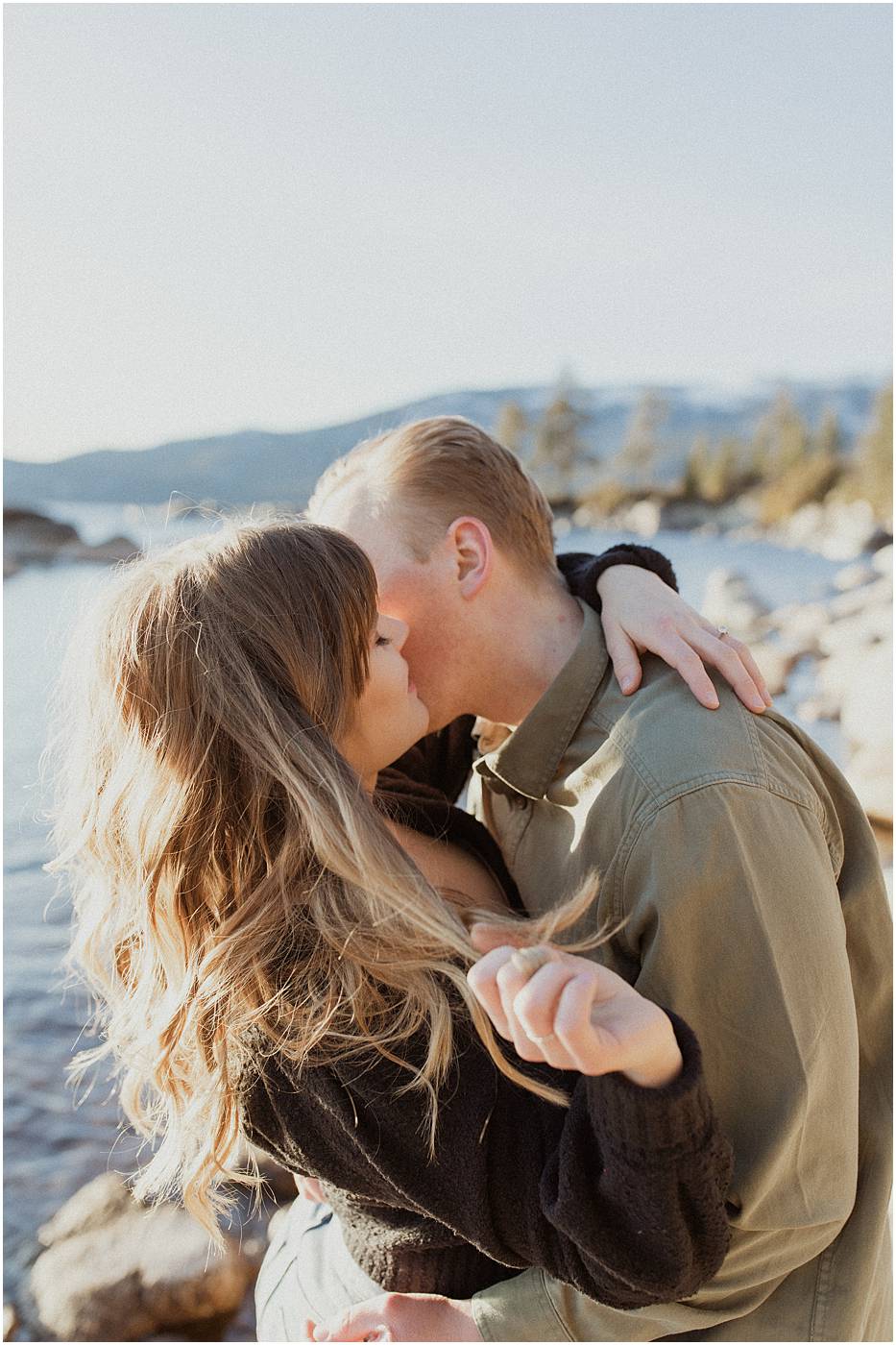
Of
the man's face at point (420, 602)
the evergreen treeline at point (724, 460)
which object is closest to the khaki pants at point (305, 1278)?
the man's face at point (420, 602)

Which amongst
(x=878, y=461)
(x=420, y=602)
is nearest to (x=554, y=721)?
(x=420, y=602)

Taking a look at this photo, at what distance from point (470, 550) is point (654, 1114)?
3.71 feet

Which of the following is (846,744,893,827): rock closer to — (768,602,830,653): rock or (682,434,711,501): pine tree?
(768,602,830,653): rock

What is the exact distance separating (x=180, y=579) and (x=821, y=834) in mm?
973

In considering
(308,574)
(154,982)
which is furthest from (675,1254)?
(308,574)

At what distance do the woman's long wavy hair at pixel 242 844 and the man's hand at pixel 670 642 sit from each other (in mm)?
402

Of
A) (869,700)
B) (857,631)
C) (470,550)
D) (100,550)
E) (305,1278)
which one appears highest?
(470,550)

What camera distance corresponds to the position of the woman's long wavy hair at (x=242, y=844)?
138cm

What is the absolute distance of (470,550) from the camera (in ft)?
6.51

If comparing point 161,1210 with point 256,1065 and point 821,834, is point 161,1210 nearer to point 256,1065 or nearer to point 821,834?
point 256,1065

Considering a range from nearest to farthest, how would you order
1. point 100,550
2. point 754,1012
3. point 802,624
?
point 754,1012 → point 802,624 → point 100,550

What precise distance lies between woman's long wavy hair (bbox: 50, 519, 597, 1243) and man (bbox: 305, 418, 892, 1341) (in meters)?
0.19

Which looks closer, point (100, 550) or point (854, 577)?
point (100, 550)

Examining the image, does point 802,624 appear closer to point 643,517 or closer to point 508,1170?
point 508,1170
